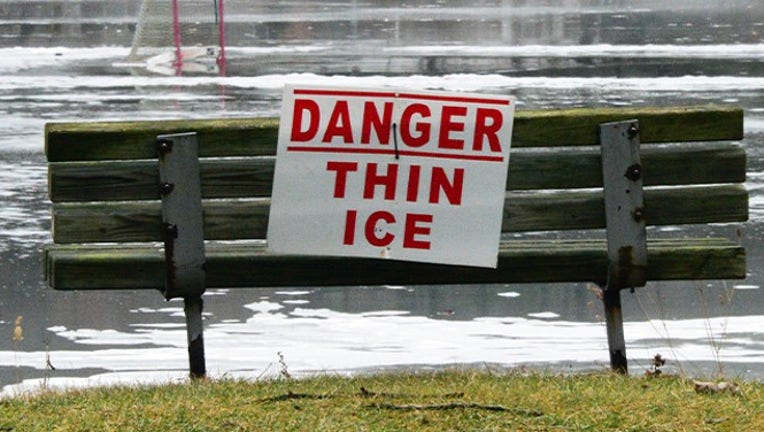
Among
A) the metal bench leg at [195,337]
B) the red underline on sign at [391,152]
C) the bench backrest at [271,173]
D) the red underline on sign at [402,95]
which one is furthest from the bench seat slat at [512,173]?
the metal bench leg at [195,337]

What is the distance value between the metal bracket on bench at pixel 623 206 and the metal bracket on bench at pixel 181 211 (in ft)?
5.49

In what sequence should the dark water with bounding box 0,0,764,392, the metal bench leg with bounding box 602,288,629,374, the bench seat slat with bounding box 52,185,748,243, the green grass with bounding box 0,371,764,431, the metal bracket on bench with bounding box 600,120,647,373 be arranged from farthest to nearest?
1. the dark water with bounding box 0,0,764,392
2. the metal bench leg with bounding box 602,288,629,374
3. the metal bracket on bench with bounding box 600,120,647,373
4. the bench seat slat with bounding box 52,185,748,243
5. the green grass with bounding box 0,371,764,431

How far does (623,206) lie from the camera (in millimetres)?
6949

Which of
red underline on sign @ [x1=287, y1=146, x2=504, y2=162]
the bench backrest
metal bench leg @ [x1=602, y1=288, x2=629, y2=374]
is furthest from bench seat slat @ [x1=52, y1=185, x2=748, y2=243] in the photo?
metal bench leg @ [x1=602, y1=288, x2=629, y2=374]

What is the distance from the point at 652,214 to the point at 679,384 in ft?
2.97

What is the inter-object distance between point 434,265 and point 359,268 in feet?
1.01

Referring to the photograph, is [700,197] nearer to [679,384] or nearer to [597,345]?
[679,384]

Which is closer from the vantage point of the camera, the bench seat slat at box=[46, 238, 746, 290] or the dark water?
the bench seat slat at box=[46, 238, 746, 290]

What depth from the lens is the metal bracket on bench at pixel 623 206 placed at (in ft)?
22.7

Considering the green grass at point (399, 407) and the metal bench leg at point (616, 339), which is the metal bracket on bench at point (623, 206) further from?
the green grass at point (399, 407)

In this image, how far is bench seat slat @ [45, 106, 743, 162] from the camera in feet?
22.3

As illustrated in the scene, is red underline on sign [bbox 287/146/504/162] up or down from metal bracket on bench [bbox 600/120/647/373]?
up

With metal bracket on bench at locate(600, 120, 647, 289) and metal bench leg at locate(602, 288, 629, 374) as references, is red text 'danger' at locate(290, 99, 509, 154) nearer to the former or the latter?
metal bracket on bench at locate(600, 120, 647, 289)

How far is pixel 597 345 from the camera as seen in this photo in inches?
336
